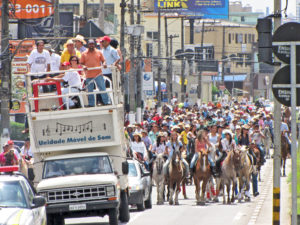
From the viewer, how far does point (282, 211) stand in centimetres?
2147

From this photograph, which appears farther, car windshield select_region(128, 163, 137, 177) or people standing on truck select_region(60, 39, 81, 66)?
car windshield select_region(128, 163, 137, 177)

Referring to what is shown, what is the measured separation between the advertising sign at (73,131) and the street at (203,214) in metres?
2.19

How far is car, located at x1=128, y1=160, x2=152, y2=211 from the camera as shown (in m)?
22.4

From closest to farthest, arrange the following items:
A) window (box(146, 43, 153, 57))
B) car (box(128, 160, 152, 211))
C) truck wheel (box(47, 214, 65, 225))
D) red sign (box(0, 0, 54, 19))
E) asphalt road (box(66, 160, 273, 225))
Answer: truck wheel (box(47, 214, 65, 225)), asphalt road (box(66, 160, 273, 225)), car (box(128, 160, 152, 211)), red sign (box(0, 0, 54, 19)), window (box(146, 43, 153, 57))

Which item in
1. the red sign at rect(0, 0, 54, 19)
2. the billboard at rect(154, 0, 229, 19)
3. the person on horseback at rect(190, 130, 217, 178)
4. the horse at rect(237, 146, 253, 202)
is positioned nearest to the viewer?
the person on horseback at rect(190, 130, 217, 178)

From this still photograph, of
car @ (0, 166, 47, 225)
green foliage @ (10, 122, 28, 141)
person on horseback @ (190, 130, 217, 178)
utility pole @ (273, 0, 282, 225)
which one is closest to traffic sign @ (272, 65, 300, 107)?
utility pole @ (273, 0, 282, 225)

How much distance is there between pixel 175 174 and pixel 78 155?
6.37 meters

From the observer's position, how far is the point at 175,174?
24984mm

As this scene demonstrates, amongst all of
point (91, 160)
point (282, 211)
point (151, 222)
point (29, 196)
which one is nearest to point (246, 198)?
point (282, 211)

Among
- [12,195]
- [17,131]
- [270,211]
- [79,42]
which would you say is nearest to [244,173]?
[270,211]

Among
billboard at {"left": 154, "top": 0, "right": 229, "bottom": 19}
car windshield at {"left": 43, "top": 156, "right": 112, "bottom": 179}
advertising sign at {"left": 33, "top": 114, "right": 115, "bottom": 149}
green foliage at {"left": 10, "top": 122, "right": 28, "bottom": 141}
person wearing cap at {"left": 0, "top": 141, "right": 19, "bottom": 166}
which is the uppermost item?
billboard at {"left": 154, "top": 0, "right": 229, "bottom": 19}

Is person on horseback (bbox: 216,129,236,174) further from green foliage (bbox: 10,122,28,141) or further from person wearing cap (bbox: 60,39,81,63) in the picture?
green foliage (bbox: 10,122,28,141)

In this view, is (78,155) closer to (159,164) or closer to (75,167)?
(75,167)

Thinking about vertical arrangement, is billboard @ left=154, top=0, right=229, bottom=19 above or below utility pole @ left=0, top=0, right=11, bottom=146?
above
